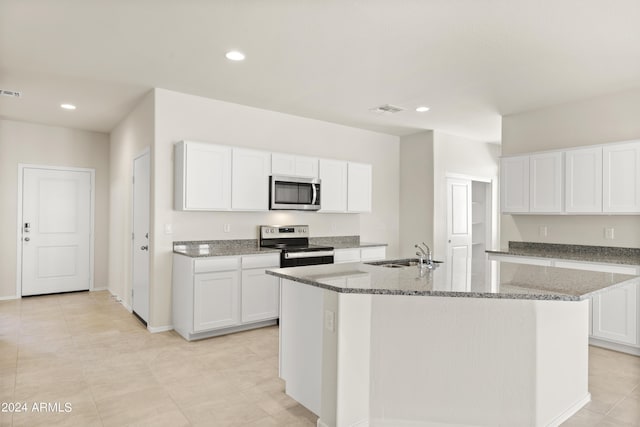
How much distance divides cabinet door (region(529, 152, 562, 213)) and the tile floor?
62.3 inches

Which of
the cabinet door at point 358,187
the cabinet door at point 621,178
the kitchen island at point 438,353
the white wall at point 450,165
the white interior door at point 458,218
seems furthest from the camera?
the white interior door at point 458,218

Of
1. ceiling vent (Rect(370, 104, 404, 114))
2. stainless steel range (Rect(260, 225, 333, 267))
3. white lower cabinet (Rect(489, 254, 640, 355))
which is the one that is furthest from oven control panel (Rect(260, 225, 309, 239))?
white lower cabinet (Rect(489, 254, 640, 355))

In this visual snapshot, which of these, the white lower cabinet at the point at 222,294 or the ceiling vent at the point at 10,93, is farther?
the ceiling vent at the point at 10,93

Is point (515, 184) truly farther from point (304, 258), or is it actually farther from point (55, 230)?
point (55, 230)

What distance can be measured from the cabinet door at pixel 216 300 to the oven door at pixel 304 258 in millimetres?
582

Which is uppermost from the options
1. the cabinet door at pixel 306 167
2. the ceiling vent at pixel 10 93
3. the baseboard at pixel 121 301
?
the ceiling vent at pixel 10 93

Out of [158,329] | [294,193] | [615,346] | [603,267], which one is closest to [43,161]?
[158,329]

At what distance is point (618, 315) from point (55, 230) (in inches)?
291

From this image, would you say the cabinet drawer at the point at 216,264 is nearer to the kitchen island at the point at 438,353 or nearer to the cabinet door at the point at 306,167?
the cabinet door at the point at 306,167

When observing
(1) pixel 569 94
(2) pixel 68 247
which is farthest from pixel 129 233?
(1) pixel 569 94

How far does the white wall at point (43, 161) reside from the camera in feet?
18.9

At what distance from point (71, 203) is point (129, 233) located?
5.86ft

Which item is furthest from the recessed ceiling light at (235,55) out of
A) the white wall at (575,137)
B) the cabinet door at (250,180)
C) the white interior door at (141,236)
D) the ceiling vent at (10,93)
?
the white wall at (575,137)

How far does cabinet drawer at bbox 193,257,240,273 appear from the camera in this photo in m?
3.92
